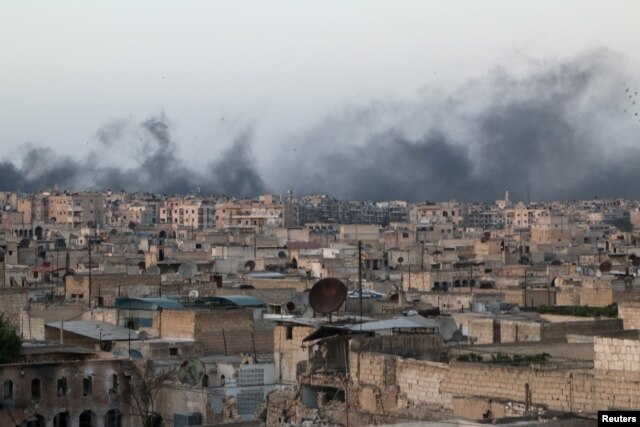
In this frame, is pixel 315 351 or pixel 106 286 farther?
pixel 106 286

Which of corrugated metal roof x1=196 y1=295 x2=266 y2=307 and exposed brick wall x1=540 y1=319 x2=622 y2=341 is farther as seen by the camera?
corrugated metal roof x1=196 y1=295 x2=266 y2=307

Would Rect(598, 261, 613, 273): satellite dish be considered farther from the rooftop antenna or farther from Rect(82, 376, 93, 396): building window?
Rect(82, 376, 93, 396): building window

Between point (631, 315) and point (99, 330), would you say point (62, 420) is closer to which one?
point (99, 330)

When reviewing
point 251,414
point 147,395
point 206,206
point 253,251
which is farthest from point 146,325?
point 206,206

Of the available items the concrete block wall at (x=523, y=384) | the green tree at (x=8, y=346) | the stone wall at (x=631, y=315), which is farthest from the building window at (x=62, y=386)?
the stone wall at (x=631, y=315)

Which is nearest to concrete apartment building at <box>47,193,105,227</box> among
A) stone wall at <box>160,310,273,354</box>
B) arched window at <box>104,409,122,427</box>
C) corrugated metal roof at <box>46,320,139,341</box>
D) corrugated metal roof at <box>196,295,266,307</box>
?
corrugated metal roof at <box>196,295,266,307</box>

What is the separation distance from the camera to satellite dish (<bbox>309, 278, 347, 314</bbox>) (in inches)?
1029

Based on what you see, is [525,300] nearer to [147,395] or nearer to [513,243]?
[147,395]

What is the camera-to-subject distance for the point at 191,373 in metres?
25.9

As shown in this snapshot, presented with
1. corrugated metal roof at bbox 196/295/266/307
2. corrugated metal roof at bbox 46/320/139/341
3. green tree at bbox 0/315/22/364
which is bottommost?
green tree at bbox 0/315/22/364

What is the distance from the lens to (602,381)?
19906mm

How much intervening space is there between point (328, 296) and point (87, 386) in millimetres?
3703

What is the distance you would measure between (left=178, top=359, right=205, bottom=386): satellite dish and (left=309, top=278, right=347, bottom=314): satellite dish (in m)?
1.84

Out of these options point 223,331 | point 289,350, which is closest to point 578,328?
point 289,350
